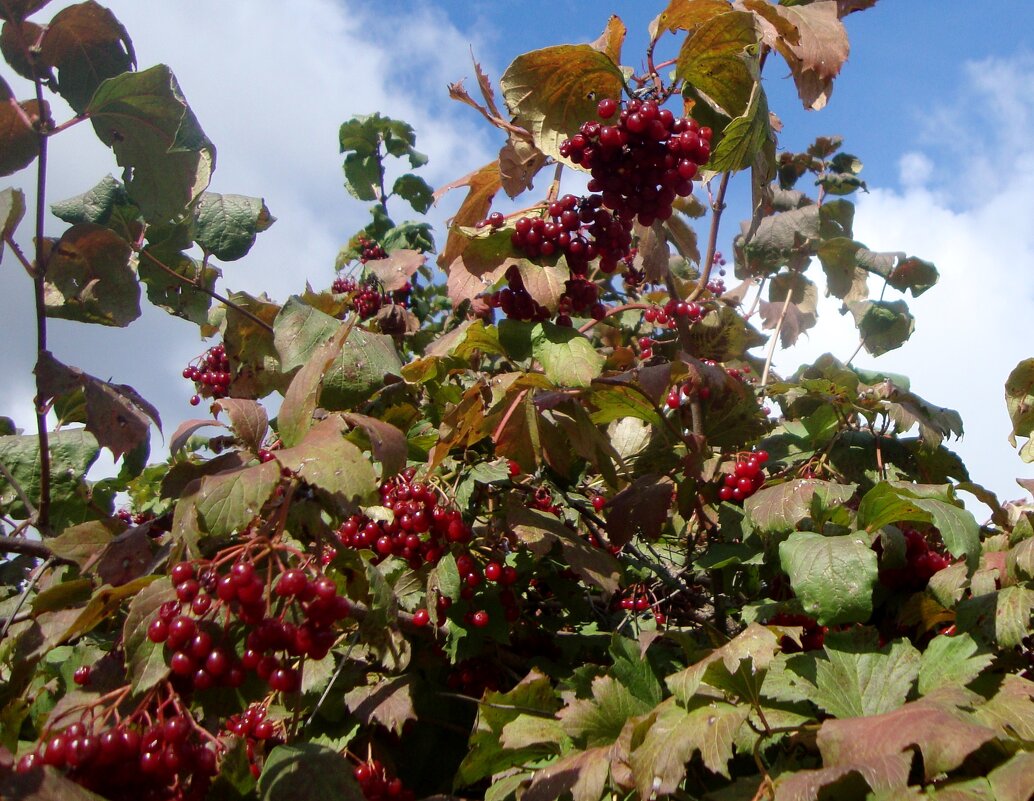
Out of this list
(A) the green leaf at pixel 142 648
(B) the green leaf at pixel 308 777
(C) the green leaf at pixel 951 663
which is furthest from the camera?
(C) the green leaf at pixel 951 663

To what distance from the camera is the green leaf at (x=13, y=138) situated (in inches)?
68.4

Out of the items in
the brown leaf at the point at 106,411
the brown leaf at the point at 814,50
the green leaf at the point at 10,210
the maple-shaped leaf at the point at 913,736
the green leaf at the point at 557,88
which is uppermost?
the brown leaf at the point at 814,50

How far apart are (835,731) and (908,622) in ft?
1.96

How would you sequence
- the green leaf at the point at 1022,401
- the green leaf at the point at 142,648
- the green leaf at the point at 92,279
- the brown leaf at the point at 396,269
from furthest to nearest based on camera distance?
1. the brown leaf at the point at 396,269
2. the green leaf at the point at 1022,401
3. the green leaf at the point at 92,279
4. the green leaf at the point at 142,648

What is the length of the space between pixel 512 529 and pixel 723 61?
1111 millimetres

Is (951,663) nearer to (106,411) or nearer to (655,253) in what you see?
(655,253)

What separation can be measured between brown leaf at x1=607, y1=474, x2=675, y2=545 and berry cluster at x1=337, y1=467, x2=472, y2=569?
0.38 meters

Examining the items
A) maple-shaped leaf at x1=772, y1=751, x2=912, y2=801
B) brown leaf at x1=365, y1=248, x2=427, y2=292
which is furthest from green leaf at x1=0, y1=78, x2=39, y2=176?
maple-shaped leaf at x1=772, y1=751, x2=912, y2=801

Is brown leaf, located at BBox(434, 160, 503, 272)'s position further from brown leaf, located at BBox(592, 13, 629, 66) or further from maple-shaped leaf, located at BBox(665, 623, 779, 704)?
maple-shaped leaf, located at BBox(665, 623, 779, 704)

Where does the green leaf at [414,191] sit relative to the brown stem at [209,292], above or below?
above

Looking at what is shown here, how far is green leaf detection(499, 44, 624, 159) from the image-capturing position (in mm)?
1760

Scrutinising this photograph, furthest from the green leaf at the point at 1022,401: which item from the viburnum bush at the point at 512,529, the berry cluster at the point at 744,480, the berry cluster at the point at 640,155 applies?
Result: the berry cluster at the point at 640,155

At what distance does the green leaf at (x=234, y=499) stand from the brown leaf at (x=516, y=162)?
991 millimetres

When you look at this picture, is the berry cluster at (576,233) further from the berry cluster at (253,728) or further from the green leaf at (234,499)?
the berry cluster at (253,728)
